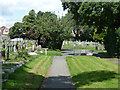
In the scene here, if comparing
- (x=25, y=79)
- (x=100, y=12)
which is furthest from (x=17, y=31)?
(x=25, y=79)

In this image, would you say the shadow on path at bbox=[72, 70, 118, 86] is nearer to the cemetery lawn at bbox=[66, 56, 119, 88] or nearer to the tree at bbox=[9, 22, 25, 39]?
the cemetery lawn at bbox=[66, 56, 119, 88]

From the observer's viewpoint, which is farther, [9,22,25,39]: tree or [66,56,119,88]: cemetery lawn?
[9,22,25,39]: tree

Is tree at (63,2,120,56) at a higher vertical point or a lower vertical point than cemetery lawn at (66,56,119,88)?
higher

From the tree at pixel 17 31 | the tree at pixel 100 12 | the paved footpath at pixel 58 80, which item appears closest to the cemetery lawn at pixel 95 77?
the paved footpath at pixel 58 80

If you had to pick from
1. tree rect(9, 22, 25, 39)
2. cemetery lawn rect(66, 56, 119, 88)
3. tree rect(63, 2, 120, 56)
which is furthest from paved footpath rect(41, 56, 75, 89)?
tree rect(9, 22, 25, 39)

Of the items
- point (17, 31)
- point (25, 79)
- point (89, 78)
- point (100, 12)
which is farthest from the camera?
point (17, 31)

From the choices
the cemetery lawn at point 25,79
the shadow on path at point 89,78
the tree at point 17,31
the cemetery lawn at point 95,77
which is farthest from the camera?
the tree at point 17,31

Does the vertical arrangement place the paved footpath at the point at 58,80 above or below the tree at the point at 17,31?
below

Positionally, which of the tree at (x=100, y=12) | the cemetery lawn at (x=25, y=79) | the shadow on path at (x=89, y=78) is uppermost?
the tree at (x=100, y=12)

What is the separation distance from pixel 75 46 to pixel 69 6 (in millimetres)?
37058

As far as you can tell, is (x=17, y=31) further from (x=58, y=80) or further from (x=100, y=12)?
(x=58, y=80)

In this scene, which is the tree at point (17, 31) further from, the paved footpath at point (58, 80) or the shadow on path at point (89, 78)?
the shadow on path at point (89, 78)

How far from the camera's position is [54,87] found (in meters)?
10.1

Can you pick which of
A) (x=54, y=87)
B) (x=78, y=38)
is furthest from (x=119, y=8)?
(x=78, y=38)
